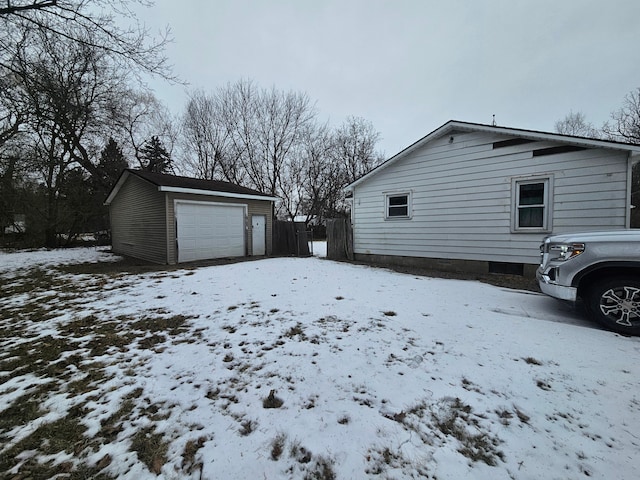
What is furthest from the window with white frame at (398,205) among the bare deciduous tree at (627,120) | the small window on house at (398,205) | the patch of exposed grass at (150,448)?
the bare deciduous tree at (627,120)

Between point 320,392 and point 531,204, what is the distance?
7802 millimetres

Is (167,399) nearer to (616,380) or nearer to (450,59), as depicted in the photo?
(616,380)

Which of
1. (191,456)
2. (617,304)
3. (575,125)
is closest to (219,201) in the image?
(191,456)

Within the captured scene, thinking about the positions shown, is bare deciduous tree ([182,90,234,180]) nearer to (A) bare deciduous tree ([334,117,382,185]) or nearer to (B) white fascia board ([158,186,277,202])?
(A) bare deciduous tree ([334,117,382,185])

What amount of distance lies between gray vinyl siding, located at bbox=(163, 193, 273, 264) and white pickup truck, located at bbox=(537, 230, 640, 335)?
11.1 m

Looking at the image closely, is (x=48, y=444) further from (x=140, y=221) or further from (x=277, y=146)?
(x=277, y=146)

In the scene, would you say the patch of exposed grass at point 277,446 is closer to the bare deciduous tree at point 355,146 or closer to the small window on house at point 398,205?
the small window on house at point 398,205

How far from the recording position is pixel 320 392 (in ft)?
7.64

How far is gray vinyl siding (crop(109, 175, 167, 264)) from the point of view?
1042 cm

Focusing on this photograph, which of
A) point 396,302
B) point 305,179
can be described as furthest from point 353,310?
point 305,179

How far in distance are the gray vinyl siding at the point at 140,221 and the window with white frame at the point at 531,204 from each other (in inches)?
464

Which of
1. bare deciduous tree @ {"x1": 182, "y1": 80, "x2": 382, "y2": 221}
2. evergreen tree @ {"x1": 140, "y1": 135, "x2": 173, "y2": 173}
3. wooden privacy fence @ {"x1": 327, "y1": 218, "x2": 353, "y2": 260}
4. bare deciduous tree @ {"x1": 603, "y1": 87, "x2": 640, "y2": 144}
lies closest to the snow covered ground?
wooden privacy fence @ {"x1": 327, "y1": 218, "x2": 353, "y2": 260}

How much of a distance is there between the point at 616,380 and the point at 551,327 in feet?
4.41

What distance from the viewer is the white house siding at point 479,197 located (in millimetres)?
6254
